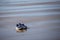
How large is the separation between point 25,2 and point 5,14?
11.2 inches

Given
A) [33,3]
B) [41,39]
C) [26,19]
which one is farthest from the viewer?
[33,3]

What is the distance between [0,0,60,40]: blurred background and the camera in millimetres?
1476

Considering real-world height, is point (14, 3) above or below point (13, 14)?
above

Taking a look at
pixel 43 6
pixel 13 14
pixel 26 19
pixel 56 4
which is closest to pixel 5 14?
pixel 13 14

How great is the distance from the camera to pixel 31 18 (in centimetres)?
160

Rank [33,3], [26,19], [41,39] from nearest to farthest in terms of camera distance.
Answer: [41,39], [26,19], [33,3]

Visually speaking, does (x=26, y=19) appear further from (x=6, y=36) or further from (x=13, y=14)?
(x=6, y=36)

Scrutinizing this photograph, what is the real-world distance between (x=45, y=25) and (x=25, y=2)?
1.26 ft

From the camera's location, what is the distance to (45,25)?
5.09ft

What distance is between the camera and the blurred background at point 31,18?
148 cm

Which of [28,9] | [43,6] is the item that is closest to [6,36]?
[28,9]

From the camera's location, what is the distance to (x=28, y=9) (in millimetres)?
1666

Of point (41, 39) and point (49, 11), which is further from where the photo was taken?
point (49, 11)

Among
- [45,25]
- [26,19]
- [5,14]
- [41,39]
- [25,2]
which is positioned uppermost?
[25,2]
